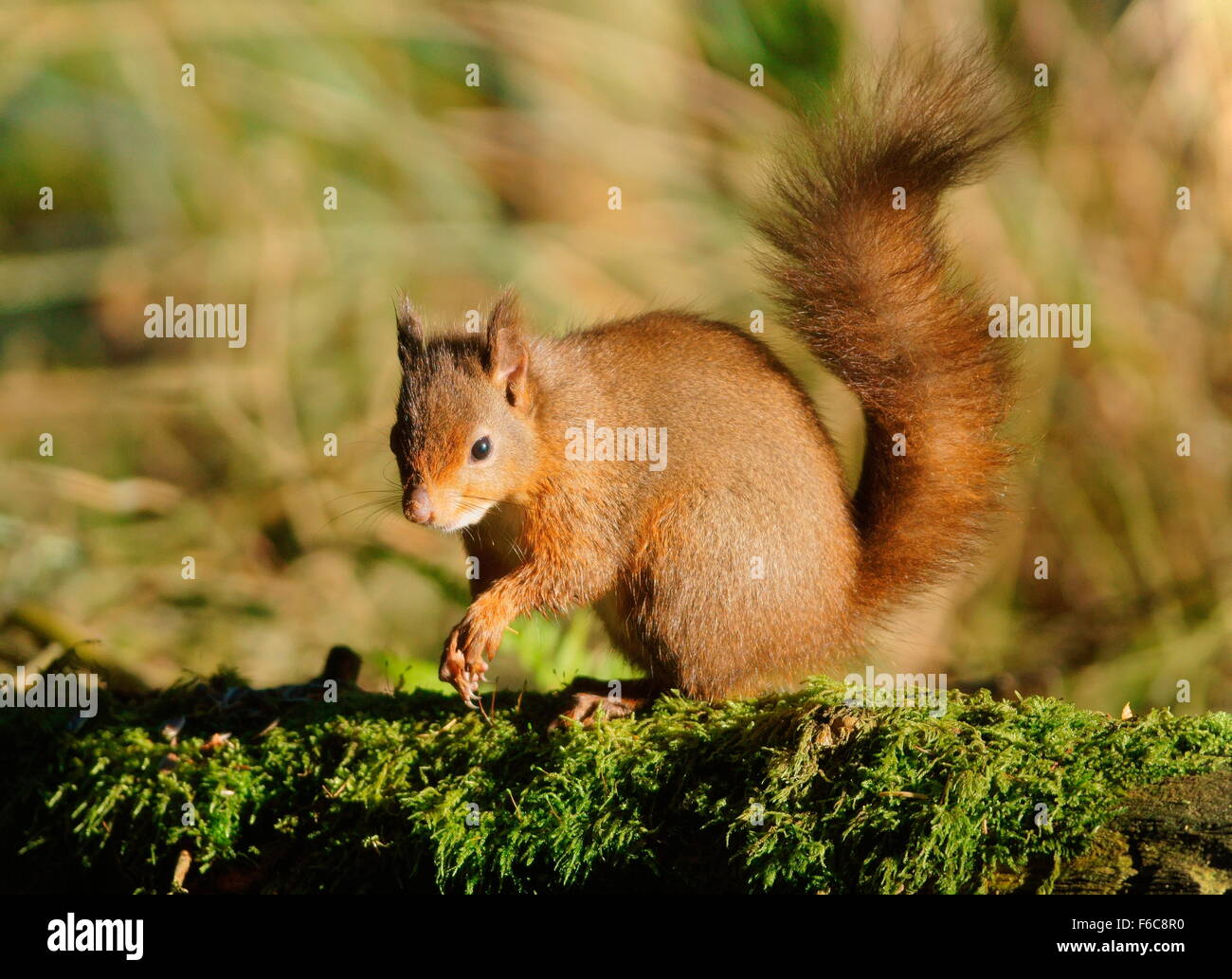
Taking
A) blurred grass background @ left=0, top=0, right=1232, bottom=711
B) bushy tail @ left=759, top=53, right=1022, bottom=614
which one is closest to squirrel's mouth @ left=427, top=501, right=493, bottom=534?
bushy tail @ left=759, top=53, right=1022, bottom=614

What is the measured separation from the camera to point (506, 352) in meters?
2.48

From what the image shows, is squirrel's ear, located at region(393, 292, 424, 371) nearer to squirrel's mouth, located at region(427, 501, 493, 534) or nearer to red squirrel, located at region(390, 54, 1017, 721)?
red squirrel, located at region(390, 54, 1017, 721)

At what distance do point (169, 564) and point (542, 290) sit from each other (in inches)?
70.9

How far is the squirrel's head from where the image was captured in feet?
7.73

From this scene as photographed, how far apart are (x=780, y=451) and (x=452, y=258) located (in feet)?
8.01

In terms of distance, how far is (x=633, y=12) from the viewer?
4.62 metres

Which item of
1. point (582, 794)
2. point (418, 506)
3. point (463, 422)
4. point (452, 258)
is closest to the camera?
point (582, 794)

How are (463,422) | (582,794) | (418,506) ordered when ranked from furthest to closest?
(463,422)
(418,506)
(582,794)

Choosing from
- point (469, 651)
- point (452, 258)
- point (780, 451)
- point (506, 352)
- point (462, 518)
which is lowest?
point (469, 651)

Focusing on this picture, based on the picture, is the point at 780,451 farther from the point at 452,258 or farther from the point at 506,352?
the point at 452,258

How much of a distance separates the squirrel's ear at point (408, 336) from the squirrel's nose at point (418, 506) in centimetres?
32

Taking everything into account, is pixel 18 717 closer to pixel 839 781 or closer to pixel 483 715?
pixel 483 715

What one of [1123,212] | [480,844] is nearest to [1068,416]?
[1123,212]

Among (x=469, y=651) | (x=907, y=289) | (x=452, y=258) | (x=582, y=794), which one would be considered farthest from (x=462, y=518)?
(x=452, y=258)
